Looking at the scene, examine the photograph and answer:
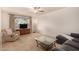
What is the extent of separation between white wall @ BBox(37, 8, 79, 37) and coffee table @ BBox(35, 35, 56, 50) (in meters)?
0.09

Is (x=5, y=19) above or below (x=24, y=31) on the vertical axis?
above

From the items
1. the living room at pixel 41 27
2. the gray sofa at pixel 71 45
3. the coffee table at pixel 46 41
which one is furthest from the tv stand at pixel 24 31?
the gray sofa at pixel 71 45

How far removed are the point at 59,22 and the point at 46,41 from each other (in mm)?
423

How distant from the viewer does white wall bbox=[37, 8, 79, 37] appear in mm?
1460

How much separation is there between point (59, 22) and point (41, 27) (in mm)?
346

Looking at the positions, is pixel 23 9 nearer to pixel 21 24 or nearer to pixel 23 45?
pixel 21 24

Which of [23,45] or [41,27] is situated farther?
[41,27]

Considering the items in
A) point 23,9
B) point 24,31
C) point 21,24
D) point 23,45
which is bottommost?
point 23,45

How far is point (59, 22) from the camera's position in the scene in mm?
1555

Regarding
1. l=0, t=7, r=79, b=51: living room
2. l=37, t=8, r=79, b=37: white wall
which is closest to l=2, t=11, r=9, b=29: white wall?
l=0, t=7, r=79, b=51: living room

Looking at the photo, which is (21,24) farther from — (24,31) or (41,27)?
(41,27)

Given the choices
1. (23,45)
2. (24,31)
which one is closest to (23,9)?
(24,31)
